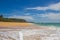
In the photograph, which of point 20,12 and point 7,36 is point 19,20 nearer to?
point 20,12

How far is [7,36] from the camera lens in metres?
2.09

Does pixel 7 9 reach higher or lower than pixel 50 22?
higher

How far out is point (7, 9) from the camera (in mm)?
2119

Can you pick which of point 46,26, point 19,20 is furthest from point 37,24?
point 19,20

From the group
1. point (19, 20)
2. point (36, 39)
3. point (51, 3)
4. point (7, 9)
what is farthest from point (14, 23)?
point (51, 3)

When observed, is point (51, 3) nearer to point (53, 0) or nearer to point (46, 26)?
point (53, 0)

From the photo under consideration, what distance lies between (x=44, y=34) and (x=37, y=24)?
0.17 m

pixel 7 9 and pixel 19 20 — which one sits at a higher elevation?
pixel 7 9

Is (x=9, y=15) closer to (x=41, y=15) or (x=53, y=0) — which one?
(x=41, y=15)

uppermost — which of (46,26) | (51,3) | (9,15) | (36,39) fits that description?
(51,3)

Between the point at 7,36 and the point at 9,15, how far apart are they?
291mm

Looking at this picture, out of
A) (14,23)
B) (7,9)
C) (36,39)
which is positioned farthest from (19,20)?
(36,39)

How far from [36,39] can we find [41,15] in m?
0.34

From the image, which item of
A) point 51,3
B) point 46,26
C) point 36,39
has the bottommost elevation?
point 36,39
